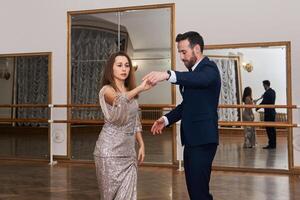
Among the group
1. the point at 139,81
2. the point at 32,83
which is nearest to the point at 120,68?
the point at 139,81

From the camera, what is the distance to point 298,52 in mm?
6168

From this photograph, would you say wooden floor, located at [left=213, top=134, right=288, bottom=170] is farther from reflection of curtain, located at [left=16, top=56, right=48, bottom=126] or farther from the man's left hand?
the man's left hand

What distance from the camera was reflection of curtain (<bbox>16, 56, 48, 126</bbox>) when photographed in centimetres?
764

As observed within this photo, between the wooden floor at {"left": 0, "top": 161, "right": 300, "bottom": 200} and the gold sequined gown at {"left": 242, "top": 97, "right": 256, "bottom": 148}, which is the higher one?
the gold sequined gown at {"left": 242, "top": 97, "right": 256, "bottom": 148}

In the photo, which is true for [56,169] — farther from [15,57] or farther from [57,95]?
[15,57]

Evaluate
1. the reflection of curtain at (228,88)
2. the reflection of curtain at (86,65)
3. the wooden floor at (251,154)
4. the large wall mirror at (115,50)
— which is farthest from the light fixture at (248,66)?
the reflection of curtain at (86,65)

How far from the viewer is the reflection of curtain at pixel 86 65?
291 inches

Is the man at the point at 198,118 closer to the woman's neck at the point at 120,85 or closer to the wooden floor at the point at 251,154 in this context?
the woman's neck at the point at 120,85

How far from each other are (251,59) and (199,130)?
4.09 metres

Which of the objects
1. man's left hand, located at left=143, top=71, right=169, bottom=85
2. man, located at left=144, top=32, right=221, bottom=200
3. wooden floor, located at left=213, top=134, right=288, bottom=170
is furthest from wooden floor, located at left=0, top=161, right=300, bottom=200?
man's left hand, located at left=143, top=71, right=169, bottom=85

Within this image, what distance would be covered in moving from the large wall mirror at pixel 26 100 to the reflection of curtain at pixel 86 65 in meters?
0.51

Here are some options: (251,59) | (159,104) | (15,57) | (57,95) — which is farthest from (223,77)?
(15,57)

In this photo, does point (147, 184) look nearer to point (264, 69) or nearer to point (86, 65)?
point (264, 69)

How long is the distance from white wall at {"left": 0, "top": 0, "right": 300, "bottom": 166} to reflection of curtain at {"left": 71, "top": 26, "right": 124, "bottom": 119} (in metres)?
0.20
